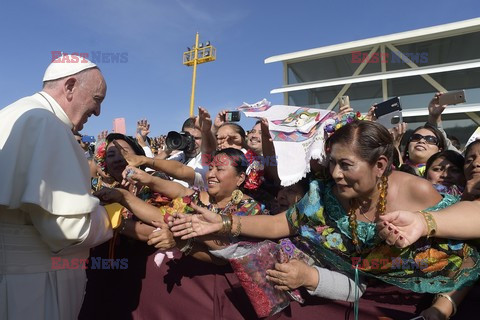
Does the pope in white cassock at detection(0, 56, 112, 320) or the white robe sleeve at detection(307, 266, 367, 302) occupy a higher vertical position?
the pope in white cassock at detection(0, 56, 112, 320)

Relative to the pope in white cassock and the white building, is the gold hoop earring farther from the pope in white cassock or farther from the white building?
the white building

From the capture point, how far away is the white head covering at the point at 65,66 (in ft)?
7.16

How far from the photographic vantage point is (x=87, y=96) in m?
2.22

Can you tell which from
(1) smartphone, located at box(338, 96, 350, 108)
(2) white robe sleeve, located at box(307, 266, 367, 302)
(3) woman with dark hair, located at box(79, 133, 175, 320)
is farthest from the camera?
(3) woman with dark hair, located at box(79, 133, 175, 320)

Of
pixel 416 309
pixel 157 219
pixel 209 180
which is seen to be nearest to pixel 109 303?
pixel 157 219

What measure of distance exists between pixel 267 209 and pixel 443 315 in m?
1.45

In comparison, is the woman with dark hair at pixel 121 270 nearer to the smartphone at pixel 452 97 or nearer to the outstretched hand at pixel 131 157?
the outstretched hand at pixel 131 157

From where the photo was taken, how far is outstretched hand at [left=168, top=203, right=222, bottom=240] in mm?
2223

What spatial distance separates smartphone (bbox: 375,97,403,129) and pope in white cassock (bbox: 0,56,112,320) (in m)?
1.96

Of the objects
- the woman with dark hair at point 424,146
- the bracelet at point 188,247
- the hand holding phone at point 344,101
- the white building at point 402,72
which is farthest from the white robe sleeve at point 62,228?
the white building at point 402,72

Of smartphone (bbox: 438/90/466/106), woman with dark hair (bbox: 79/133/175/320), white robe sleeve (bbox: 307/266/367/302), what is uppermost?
smartphone (bbox: 438/90/466/106)

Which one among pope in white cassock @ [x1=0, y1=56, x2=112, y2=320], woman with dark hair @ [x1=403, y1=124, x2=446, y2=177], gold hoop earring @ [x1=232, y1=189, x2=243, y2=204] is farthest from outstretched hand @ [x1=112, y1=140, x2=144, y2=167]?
woman with dark hair @ [x1=403, y1=124, x2=446, y2=177]

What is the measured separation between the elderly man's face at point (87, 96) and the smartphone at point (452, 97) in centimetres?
276

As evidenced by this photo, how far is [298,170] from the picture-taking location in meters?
2.48
